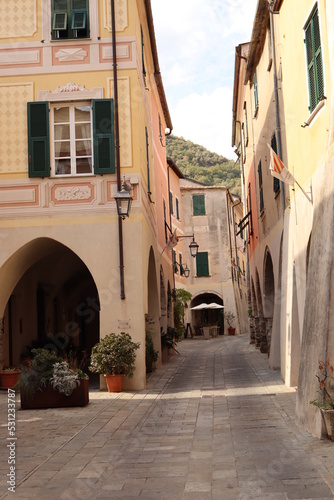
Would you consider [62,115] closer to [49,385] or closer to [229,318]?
[49,385]

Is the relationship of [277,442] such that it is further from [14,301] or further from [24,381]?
[14,301]

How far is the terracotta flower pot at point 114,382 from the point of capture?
13.3 m

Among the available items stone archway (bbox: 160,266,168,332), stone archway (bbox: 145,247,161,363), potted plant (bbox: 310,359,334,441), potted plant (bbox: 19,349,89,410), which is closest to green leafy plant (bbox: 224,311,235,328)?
stone archway (bbox: 160,266,168,332)

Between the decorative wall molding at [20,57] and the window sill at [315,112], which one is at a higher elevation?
the decorative wall molding at [20,57]

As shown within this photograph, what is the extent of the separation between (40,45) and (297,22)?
21.1 feet

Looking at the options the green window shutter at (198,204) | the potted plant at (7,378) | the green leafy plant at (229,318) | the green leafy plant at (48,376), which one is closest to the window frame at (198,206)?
the green window shutter at (198,204)

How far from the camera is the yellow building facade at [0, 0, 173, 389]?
14.0 metres

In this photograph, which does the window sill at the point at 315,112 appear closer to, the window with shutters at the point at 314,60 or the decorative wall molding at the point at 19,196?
the window with shutters at the point at 314,60

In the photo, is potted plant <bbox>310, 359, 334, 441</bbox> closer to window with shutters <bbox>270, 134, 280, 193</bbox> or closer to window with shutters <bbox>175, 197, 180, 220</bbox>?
window with shutters <bbox>270, 134, 280, 193</bbox>

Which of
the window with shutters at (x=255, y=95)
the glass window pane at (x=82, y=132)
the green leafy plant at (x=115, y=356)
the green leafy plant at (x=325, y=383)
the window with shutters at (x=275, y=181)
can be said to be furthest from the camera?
the window with shutters at (x=255, y=95)

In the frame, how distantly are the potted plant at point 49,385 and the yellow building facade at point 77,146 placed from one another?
8.44ft

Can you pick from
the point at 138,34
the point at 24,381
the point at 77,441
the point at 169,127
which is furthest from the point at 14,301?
the point at 169,127

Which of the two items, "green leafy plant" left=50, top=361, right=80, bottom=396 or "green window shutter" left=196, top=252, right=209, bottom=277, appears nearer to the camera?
"green leafy plant" left=50, top=361, right=80, bottom=396

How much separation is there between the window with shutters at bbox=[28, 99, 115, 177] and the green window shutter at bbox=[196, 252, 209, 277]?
29302 mm
